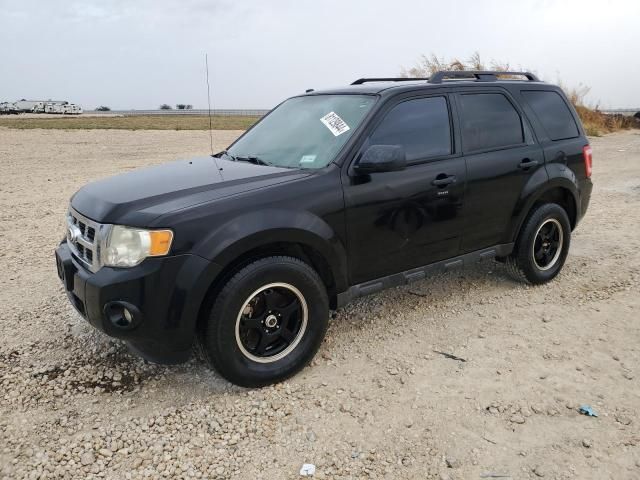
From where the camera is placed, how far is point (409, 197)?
3.76 metres

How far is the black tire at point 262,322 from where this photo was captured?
3.07 m

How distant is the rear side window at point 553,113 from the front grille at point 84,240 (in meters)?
3.74

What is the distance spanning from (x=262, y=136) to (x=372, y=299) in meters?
1.69

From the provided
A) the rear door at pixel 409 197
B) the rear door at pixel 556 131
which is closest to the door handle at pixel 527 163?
the rear door at pixel 556 131

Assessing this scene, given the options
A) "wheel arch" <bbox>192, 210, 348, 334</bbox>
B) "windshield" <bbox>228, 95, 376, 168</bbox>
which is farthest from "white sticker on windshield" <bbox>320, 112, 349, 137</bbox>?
"wheel arch" <bbox>192, 210, 348, 334</bbox>

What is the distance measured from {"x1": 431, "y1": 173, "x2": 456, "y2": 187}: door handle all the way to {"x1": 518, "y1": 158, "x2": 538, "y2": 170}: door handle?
84 cm

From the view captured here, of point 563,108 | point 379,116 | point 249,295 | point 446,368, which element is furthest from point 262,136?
point 563,108

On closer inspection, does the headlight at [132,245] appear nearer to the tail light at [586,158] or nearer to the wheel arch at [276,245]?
the wheel arch at [276,245]

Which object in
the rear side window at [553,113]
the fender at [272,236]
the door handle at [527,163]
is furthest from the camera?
the rear side window at [553,113]

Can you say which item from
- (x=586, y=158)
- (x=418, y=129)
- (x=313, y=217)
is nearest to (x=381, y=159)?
(x=313, y=217)

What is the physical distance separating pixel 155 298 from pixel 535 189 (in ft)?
10.8

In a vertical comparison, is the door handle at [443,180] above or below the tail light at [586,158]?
below

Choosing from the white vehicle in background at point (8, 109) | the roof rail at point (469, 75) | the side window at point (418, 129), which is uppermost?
the white vehicle in background at point (8, 109)

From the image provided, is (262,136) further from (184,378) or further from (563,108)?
(563,108)
